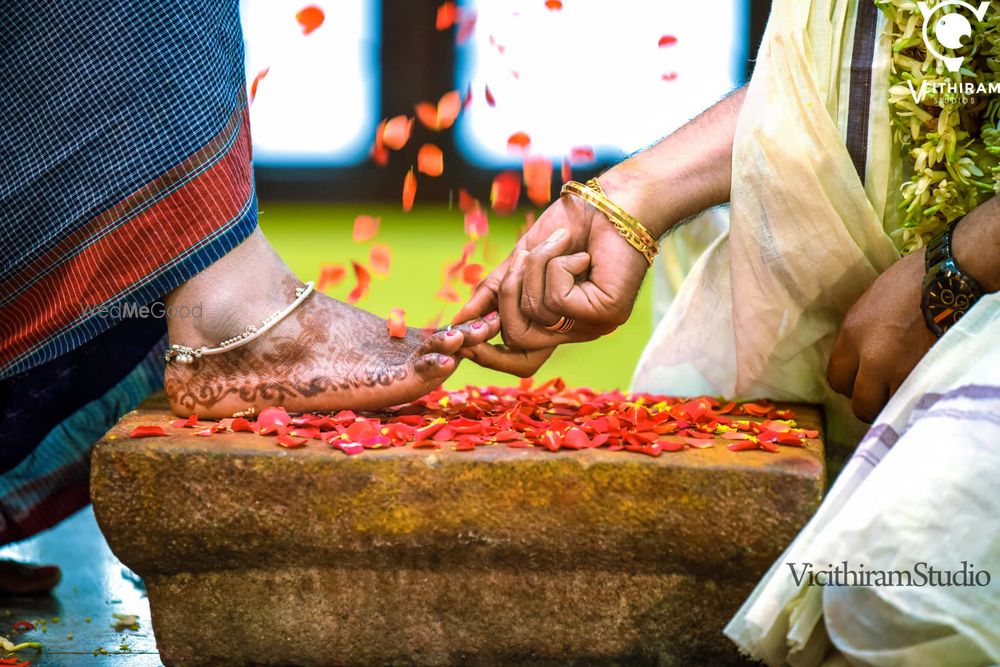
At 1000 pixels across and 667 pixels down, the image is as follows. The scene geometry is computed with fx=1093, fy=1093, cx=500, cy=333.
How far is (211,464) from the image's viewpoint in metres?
1.13

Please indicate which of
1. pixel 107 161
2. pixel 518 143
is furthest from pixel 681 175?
pixel 518 143

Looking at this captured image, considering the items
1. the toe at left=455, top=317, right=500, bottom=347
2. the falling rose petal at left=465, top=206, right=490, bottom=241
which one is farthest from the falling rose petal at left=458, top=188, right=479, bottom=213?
the toe at left=455, top=317, right=500, bottom=347

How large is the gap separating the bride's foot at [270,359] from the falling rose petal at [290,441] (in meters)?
0.16

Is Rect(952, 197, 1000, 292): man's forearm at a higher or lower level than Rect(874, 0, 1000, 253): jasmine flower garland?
lower

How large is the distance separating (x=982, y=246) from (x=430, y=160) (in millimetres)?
3279

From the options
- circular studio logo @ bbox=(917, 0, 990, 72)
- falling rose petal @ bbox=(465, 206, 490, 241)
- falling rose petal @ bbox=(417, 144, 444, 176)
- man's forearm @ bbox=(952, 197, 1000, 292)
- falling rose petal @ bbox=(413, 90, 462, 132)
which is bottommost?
falling rose petal @ bbox=(465, 206, 490, 241)

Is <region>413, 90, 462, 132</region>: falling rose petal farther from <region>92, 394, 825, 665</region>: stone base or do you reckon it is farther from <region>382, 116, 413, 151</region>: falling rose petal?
<region>92, 394, 825, 665</region>: stone base

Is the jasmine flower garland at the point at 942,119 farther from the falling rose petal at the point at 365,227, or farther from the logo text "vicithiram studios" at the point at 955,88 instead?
the falling rose petal at the point at 365,227

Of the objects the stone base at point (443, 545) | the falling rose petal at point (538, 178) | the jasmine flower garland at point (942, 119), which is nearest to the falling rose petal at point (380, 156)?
the falling rose petal at point (538, 178)

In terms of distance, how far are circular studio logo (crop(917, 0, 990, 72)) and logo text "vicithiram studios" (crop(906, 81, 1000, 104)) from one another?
20 mm

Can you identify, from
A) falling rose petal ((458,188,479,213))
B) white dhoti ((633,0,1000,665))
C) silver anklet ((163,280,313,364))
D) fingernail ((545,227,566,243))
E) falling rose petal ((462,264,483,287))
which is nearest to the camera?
white dhoti ((633,0,1000,665))

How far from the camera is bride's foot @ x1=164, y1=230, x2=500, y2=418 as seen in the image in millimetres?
1311

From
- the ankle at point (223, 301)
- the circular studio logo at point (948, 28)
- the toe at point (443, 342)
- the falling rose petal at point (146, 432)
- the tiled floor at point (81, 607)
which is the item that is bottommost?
the tiled floor at point (81, 607)

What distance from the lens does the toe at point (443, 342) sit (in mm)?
1321
